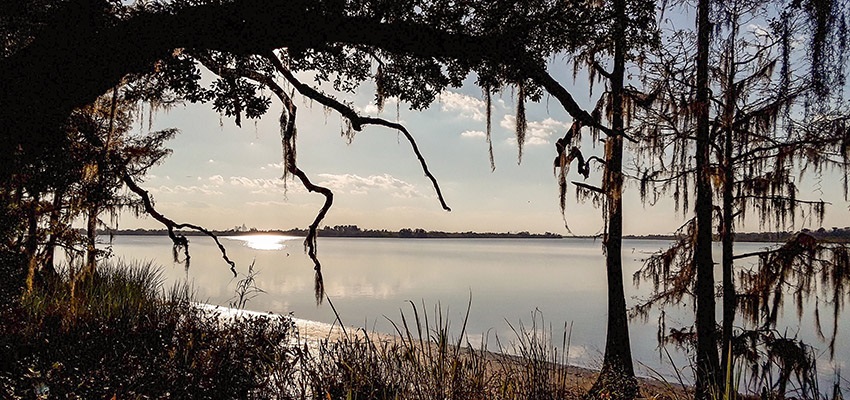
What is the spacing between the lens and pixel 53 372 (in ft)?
16.1

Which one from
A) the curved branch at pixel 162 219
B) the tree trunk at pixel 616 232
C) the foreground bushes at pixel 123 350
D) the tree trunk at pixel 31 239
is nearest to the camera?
the foreground bushes at pixel 123 350

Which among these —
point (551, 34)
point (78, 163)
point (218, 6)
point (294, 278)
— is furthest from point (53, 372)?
point (294, 278)

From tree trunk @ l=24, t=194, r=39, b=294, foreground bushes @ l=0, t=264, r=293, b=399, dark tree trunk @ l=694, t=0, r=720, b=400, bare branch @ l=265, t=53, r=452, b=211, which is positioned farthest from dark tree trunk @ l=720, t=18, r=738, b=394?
tree trunk @ l=24, t=194, r=39, b=294

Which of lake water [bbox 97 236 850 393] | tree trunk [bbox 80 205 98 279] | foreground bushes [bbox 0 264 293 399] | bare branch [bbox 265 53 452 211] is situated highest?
bare branch [bbox 265 53 452 211]

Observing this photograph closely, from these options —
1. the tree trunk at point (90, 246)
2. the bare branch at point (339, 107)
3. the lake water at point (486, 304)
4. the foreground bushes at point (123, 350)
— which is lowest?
the lake water at point (486, 304)

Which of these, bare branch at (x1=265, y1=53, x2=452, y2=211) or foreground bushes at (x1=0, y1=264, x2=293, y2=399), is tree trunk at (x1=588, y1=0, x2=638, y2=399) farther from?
foreground bushes at (x1=0, y1=264, x2=293, y2=399)

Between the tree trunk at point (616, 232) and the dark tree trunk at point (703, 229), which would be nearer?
the dark tree trunk at point (703, 229)

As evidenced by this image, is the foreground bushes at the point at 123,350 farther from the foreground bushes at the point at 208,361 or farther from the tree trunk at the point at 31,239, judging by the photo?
the tree trunk at the point at 31,239

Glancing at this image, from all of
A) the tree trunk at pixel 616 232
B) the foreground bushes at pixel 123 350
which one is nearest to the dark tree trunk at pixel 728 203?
the tree trunk at pixel 616 232

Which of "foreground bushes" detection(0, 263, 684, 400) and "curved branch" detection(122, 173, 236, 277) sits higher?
"curved branch" detection(122, 173, 236, 277)

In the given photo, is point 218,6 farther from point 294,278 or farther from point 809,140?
point 294,278

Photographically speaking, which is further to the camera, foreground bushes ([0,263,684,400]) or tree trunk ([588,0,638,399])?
tree trunk ([588,0,638,399])

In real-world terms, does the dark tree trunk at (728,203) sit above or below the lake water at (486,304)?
above

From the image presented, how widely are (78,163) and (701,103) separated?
9039 mm
